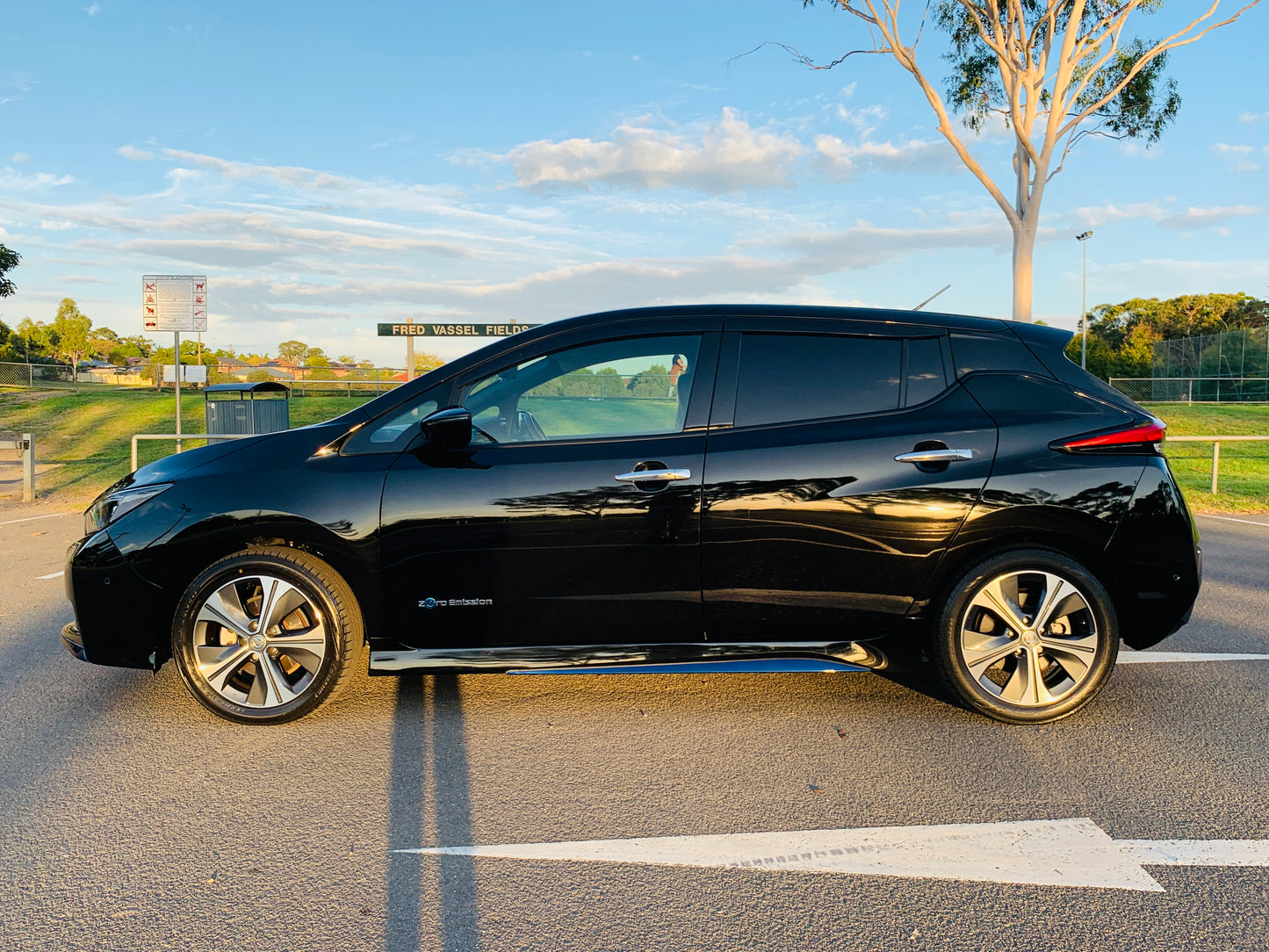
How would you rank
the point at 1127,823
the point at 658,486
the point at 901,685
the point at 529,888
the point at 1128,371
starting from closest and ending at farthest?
1. the point at 529,888
2. the point at 1127,823
3. the point at 658,486
4. the point at 901,685
5. the point at 1128,371

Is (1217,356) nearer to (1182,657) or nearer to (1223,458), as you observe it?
Result: (1223,458)

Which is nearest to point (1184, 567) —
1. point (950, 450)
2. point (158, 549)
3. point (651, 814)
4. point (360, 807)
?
point (950, 450)

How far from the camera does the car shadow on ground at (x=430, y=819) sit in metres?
2.37

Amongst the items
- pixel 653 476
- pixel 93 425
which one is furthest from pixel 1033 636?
pixel 93 425

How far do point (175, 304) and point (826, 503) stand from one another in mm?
13603

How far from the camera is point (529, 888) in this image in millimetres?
2523

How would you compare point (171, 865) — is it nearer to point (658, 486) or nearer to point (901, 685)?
point (658, 486)

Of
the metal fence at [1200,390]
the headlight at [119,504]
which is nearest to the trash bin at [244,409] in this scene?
the headlight at [119,504]

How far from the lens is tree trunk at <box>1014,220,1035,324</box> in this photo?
18562 mm

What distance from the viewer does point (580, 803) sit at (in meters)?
3.07

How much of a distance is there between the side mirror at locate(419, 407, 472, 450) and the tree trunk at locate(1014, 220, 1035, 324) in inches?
694

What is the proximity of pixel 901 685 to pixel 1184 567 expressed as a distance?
1.33m

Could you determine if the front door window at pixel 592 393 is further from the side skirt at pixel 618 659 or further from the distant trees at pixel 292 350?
the distant trees at pixel 292 350

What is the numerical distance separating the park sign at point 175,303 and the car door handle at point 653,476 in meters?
12.5
